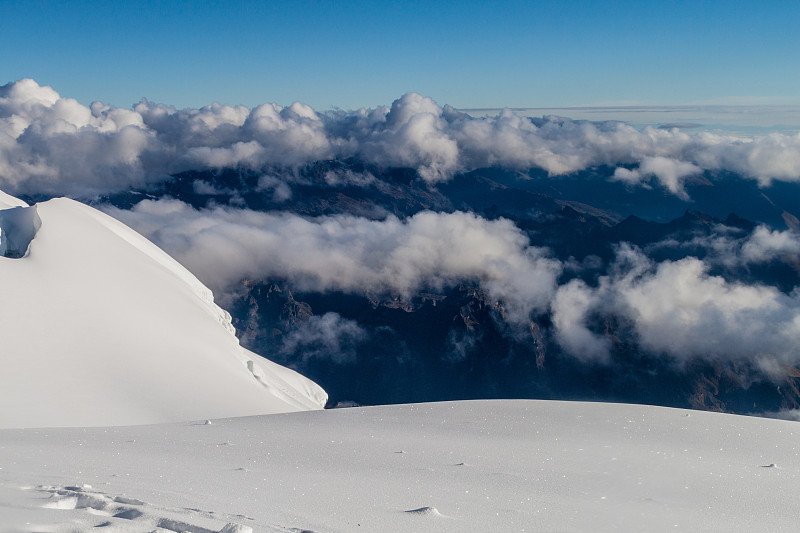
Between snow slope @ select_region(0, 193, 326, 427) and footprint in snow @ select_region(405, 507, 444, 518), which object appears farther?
snow slope @ select_region(0, 193, 326, 427)

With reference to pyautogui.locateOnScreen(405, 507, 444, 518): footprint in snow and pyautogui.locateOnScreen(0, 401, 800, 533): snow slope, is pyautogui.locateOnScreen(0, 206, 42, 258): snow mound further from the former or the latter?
pyautogui.locateOnScreen(405, 507, 444, 518): footprint in snow

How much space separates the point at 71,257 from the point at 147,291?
13.7ft

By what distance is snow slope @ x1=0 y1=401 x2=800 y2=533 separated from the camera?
6375mm

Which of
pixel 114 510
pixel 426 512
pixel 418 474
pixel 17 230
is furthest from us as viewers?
pixel 17 230

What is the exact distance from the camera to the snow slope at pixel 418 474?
638 centimetres

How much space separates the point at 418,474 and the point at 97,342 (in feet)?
54.5

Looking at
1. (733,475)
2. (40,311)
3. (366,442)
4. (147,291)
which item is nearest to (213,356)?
(147,291)

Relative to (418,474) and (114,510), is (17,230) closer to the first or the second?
(114,510)

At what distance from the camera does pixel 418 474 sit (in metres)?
8.62

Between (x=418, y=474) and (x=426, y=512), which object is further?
(x=418, y=474)

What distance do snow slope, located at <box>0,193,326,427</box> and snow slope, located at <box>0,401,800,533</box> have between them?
534 cm

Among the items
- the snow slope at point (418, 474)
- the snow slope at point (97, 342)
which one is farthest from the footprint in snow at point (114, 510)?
the snow slope at point (97, 342)

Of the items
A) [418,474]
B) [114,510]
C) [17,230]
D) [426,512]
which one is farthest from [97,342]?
[17,230]

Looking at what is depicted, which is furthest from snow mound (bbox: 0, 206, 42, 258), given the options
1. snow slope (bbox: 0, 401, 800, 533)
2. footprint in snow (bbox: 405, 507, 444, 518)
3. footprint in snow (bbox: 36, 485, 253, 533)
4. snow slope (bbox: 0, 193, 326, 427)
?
footprint in snow (bbox: 405, 507, 444, 518)
